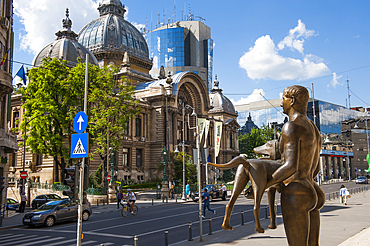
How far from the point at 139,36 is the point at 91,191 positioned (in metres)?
46.7

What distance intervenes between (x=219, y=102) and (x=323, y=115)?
39203 millimetres

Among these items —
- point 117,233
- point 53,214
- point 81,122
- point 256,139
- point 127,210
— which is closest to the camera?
point 81,122

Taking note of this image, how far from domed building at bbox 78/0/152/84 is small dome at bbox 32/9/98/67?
1024 cm

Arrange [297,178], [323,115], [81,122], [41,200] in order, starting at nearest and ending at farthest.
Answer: [297,178] → [81,122] → [41,200] → [323,115]

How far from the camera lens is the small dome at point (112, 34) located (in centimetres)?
6850

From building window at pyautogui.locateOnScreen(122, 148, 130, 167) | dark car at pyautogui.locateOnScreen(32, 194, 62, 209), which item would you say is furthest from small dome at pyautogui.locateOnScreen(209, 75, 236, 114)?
dark car at pyautogui.locateOnScreen(32, 194, 62, 209)

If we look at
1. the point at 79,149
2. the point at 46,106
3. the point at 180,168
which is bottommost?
the point at 180,168

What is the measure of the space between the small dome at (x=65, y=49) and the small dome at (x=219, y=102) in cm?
3501

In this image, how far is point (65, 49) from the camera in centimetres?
5438

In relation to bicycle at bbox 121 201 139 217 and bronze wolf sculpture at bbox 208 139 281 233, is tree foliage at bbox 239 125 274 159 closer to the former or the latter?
bicycle at bbox 121 201 139 217

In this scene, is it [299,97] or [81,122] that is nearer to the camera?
[299,97]

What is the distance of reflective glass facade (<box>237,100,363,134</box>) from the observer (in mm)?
101812

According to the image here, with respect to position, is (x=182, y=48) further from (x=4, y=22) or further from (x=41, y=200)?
(x=41, y=200)

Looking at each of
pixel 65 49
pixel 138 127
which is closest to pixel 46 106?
pixel 65 49
